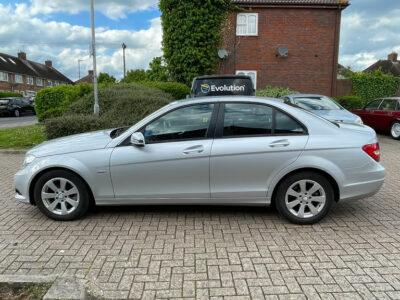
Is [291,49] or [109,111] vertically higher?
[291,49]

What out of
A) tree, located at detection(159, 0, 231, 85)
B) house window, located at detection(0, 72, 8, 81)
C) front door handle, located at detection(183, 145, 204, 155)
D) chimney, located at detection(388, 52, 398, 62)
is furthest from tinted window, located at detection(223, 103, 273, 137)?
chimney, located at detection(388, 52, 398, 62)

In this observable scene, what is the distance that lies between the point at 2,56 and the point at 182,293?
196ft

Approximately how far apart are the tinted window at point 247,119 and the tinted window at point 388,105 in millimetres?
10045

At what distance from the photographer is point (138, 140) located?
3.91m

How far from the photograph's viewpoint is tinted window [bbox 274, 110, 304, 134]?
158 inches

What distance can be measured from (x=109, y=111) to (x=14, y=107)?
18.2 meters

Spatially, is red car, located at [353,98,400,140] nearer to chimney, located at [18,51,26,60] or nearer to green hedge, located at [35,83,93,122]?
green hedge, located at [35,83,93,122]

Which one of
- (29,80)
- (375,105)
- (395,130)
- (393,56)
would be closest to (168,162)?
(395,130)

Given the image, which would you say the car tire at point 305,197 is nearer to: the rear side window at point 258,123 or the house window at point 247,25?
the rear side window at point 258,123

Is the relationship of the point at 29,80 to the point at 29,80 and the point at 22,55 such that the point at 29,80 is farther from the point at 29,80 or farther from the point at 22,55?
the point at 22,55

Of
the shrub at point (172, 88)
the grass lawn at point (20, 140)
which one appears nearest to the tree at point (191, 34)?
the shrub at point (172, 88)

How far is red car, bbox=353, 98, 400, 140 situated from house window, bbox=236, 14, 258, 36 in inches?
306

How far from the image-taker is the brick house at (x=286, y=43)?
1750 cm

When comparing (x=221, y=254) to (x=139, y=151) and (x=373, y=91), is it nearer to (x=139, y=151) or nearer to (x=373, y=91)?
(x=139, y=151)
